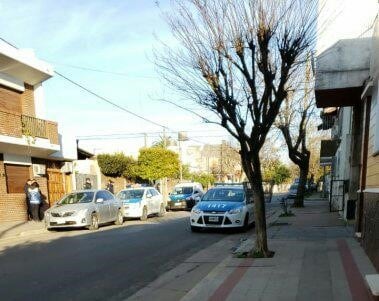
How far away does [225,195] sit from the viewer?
16703mm

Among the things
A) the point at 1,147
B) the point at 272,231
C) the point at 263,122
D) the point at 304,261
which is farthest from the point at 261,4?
the point at 1,147

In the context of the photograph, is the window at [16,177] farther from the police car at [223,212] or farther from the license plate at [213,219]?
the license plate at [213,219]

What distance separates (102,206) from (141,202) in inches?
140

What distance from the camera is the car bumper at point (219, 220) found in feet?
49.2

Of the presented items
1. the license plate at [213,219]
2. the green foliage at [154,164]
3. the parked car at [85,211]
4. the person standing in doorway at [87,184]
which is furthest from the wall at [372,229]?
the green foliage at [154,164]

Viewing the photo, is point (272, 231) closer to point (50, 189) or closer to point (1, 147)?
point (1, 147)

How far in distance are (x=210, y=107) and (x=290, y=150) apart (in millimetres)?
18434

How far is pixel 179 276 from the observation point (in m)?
8.77

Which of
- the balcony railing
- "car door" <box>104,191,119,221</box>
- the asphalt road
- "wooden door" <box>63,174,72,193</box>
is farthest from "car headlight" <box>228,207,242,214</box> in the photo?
"wooden door" <box>63,174,72,193</box>

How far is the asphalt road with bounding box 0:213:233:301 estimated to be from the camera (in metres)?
7.62

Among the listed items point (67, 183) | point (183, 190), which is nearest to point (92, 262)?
point (67, 183)

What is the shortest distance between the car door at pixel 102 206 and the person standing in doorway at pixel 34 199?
12.5 feet

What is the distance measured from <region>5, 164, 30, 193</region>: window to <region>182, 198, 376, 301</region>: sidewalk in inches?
570

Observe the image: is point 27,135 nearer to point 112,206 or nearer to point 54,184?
point 54,184
